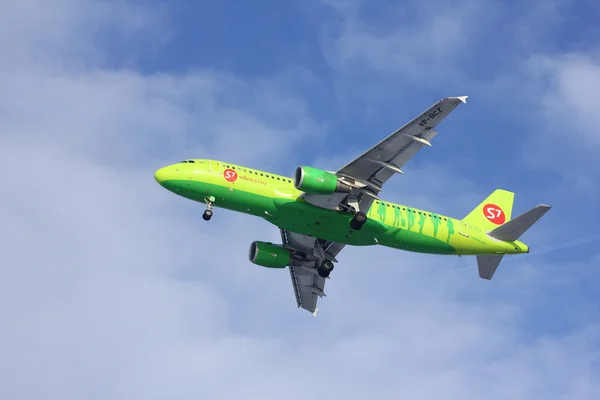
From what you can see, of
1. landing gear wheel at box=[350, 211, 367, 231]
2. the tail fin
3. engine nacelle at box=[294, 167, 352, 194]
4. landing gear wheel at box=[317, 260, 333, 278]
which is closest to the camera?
engine nacelle at box=[294, 167, 352, 194]

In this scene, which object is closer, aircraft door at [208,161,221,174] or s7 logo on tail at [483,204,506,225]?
aircraft door at [208,161,221,174]

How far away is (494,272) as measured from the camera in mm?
75062

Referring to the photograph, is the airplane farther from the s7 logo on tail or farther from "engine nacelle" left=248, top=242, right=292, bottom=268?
"engine nacelle" left=248, top=242, right=292, bottom=268

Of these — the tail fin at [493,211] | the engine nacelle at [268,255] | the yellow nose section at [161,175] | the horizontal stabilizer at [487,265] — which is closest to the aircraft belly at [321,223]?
the engine nacelle at [268,255]

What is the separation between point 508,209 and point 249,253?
22013mm

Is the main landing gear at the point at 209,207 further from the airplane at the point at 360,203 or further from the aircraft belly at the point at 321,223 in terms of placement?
the aircraft belly at the point at 321,223

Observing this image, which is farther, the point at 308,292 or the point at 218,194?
the point at 308,292

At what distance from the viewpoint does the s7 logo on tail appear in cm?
7581

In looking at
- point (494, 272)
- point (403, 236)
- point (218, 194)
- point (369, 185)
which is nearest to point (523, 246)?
point (494, 272)

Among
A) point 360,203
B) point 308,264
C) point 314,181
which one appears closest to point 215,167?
point 314,181

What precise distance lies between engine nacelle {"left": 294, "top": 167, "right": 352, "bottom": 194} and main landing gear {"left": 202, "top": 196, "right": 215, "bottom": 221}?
20.6ft

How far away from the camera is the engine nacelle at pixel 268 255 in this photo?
76.8 meters

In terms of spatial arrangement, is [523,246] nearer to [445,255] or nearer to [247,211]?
[445,255]

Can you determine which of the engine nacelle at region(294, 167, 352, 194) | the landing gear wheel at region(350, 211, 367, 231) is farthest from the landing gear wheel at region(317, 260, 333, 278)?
the engine nacelle at region(294, 167, 352, 194)
